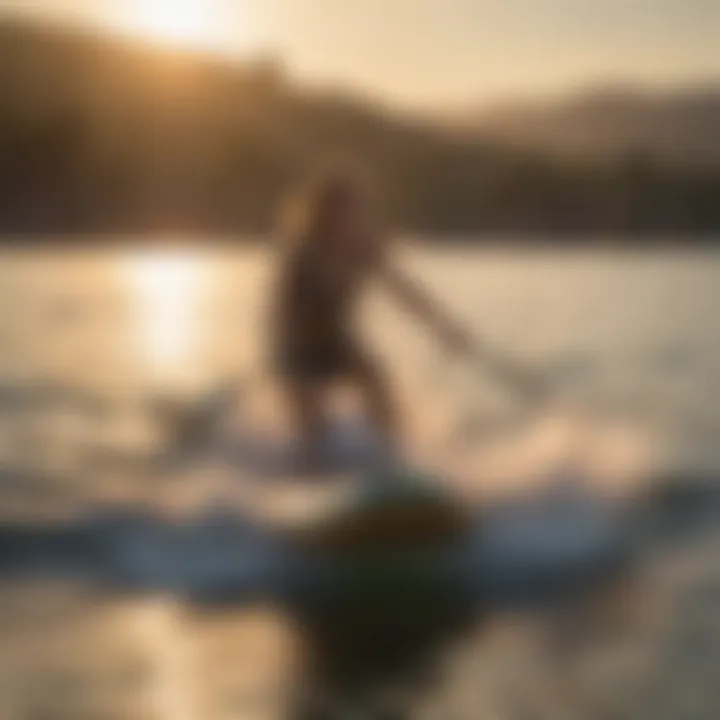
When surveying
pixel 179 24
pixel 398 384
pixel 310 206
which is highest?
pixel 179 24

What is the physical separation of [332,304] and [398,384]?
0.30 feet

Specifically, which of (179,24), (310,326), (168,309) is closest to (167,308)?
(168,309)

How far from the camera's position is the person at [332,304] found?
41.3 inches

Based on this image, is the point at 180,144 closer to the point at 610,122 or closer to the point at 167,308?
the point at 167,308

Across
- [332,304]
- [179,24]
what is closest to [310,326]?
[332,304]

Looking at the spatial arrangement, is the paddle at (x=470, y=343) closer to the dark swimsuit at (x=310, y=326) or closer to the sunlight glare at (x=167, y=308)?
the dark swimsuit at (x=310, y=326)

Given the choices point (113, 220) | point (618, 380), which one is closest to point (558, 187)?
point (618, 380)

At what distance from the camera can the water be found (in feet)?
3.31

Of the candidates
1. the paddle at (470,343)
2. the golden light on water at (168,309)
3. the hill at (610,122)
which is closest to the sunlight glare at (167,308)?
the golden light on water at (168,309)

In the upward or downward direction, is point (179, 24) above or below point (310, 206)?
above

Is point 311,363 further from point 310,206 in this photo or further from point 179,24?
point 179,24

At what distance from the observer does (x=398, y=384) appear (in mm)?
1058

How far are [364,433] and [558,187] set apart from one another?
0.29 m

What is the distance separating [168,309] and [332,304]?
0.47ft
